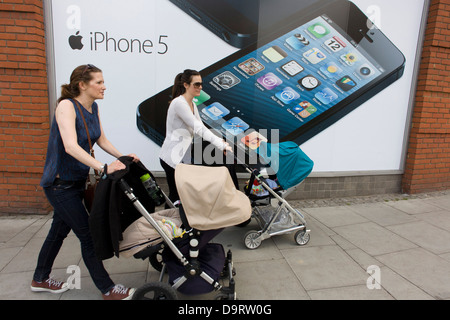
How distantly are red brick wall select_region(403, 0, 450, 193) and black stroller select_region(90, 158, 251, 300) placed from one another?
443 centimetres

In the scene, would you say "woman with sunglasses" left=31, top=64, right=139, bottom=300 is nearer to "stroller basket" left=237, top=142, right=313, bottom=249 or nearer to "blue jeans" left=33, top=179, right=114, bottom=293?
"blue jeans" left=33, top=179, right=114, bottom=293

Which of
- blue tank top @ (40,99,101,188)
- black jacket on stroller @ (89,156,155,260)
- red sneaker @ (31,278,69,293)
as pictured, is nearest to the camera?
black jacket on stroller @ (89,156,155,260)

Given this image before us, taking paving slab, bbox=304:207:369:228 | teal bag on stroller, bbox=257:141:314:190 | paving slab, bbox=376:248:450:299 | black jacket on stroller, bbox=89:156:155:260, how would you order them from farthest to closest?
paving slab, bbox=304:207:369:228 → teal bag on stroller, bbox=257:141:314:190 → paving slab, bbox=376:248:450:299 → black jacket on stroller, bbox=89:156:155:260

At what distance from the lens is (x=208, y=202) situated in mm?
2227

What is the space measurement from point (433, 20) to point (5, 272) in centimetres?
703

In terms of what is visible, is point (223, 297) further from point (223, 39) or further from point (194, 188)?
point (223, 39)

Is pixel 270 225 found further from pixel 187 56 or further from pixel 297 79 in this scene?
pixel 187 56

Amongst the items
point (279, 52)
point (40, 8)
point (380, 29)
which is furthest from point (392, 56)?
point (40, 8)

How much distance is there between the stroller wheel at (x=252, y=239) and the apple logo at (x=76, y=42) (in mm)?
3544

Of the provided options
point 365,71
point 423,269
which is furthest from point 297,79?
point 423,269

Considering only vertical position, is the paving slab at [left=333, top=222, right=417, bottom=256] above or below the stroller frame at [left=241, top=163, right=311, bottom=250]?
below

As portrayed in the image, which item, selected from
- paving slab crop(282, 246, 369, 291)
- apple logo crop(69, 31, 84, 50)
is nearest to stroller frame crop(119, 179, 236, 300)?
paving slab crop(282, 246, 369, 291)

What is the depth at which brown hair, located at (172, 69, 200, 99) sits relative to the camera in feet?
10.6

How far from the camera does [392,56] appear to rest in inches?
202
